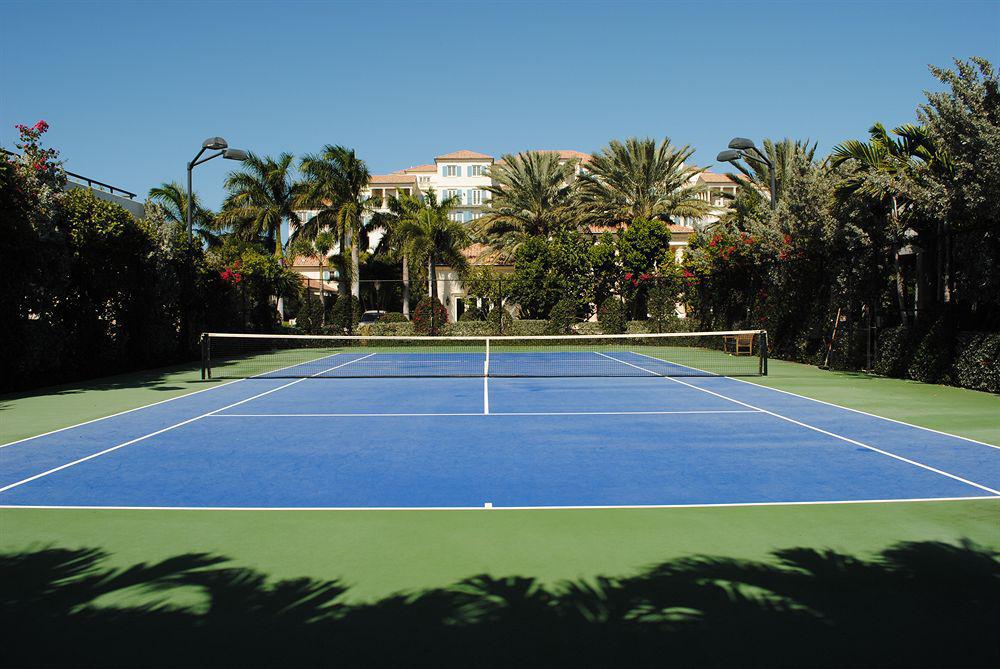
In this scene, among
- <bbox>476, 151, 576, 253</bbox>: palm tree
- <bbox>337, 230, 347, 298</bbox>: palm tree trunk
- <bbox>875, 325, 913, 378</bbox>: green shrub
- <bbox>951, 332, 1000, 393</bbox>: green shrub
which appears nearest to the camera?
<bbox>951, 332, 1000, 393</bbox>: green shrub

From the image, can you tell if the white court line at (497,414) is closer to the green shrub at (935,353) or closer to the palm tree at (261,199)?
the green shrub at (935,353)

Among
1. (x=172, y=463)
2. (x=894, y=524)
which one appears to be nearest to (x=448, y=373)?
(x=172, y=463)

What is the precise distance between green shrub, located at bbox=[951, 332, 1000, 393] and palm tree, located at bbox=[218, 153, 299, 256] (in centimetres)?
3738

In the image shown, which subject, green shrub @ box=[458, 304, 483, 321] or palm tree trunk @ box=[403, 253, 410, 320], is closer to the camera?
green shrub @ box=[458, 304, 483, 321]

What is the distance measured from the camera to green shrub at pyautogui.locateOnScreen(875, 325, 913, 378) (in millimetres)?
18750

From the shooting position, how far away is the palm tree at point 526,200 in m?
41.9

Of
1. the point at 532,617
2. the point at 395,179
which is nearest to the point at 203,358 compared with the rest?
the point at 532,617

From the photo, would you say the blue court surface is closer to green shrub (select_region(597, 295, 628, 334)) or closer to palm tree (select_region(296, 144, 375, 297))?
green shrub (select_region(597, 295, 628, 334))

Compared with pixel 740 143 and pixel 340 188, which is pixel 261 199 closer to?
pixel 340 188

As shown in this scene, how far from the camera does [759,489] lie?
8.08 meters

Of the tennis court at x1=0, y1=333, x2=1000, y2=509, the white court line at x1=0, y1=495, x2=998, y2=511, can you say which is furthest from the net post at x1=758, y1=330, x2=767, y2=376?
the white court line at x1=0, y1=495, x2=998, y2=511

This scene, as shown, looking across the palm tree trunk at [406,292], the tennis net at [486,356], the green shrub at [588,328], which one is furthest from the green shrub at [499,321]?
the palm tree trunk at [406,292]

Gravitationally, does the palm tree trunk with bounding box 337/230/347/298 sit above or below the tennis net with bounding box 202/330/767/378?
above

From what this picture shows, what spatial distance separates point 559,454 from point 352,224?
31105mm
